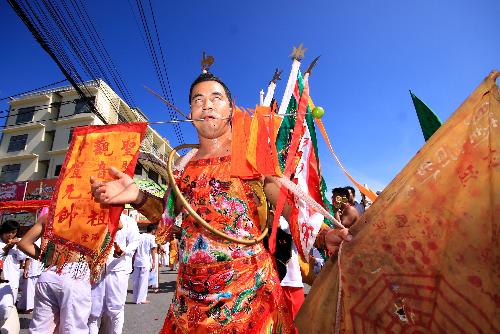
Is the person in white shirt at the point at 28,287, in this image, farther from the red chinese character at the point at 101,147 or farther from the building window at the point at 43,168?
the building window at the point at 43,168

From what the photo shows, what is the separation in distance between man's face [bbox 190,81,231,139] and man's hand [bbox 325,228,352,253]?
0.97 m

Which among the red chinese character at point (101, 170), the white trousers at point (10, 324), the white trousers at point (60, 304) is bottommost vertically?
the white trousers at point (10, 324)

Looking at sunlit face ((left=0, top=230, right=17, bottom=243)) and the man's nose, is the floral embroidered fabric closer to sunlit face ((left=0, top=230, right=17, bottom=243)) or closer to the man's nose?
the man's nose

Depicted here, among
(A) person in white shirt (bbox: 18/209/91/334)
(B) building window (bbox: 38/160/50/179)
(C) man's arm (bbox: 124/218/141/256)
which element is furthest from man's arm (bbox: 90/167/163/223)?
(B) building window (bbox: 38/160/50/179)

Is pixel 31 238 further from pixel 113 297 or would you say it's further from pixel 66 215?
pixel 113 297

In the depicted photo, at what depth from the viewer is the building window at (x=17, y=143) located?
34.8 metres

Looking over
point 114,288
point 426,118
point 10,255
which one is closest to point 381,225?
point 426,118

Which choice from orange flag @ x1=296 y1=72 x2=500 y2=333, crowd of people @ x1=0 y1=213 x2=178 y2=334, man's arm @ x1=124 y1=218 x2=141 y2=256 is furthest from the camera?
man's arm @ x1=124 y1=218 x2=141 y2=256

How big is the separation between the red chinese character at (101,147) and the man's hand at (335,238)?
1.51 m

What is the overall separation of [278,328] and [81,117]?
119 feet

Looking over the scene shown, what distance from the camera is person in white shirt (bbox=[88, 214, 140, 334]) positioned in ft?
15.7

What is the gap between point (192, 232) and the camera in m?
1.83

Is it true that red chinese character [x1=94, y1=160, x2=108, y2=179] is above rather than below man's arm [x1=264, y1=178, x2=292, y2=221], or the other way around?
above

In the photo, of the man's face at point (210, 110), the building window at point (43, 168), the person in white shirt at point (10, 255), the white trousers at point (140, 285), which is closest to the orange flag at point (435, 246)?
the man's face at point (210, 110)
